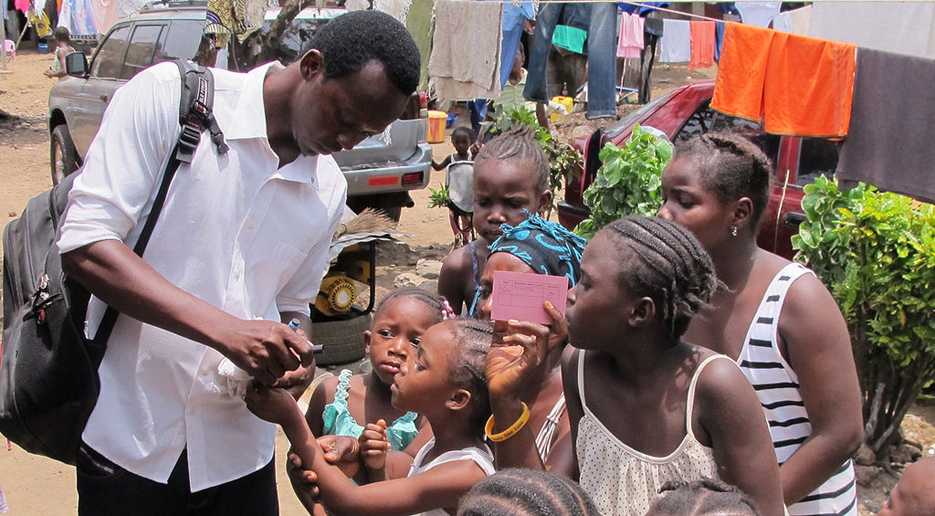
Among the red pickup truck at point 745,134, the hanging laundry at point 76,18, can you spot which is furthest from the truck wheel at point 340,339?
the hanging laundry at point 76,18

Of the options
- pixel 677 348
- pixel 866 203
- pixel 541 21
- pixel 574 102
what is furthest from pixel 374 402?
A: pixel 574 102

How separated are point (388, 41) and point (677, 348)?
0.90 metres

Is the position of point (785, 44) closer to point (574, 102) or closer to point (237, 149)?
point (237, 149)

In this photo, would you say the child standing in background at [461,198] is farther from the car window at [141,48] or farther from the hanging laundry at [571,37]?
the hanging laundry at [571,37]

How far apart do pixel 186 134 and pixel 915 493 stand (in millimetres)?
1651

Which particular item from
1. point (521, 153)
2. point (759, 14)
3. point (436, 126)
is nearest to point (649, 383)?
point (521, 153)

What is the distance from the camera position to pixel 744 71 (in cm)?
578

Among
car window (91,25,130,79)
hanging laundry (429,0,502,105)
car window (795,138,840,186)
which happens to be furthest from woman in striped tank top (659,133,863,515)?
car window (91,25,130,79)

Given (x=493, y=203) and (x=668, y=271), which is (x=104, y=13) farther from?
(x=668, y=271)

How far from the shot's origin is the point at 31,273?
2229 millimetres

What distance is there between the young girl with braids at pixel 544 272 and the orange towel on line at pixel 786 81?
3.12 meters

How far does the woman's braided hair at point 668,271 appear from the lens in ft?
6.23

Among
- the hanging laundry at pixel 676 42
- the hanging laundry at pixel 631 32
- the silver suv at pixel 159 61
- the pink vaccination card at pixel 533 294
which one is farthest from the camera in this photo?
the hanging laundry at pixel 676 42

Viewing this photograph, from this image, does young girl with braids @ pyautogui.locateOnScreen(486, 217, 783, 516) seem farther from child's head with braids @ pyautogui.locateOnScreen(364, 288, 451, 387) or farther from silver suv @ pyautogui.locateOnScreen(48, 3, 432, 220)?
silver suv @ pyautogui.locateOnScreen(48, 3, 432, 220)
